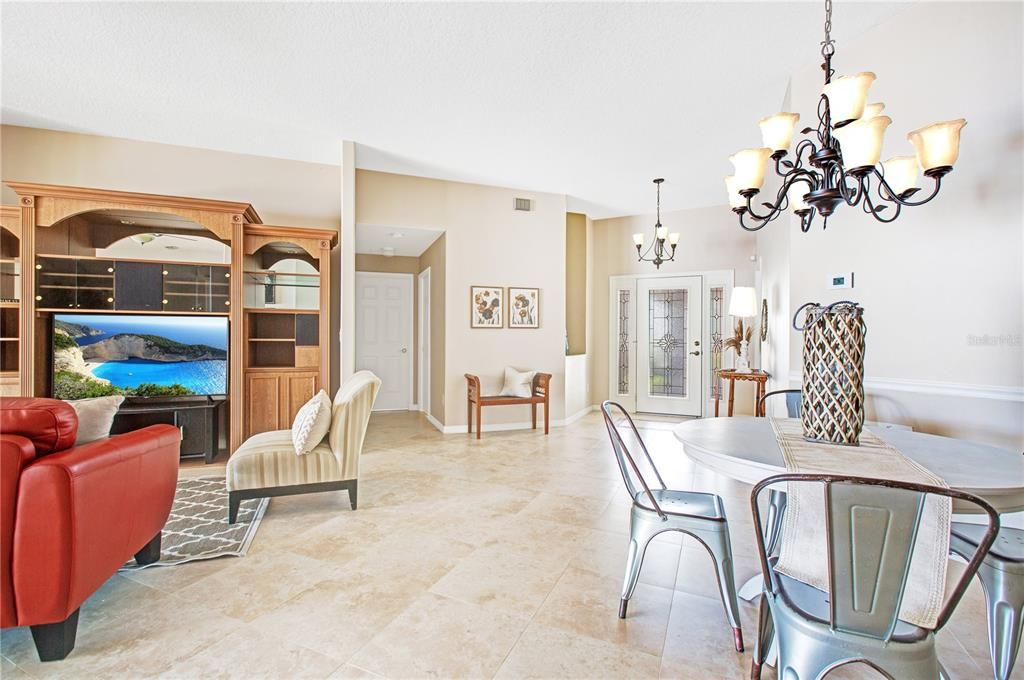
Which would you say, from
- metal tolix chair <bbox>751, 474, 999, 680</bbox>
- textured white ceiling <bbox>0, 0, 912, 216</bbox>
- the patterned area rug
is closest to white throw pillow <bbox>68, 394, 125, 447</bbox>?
the patterned area rug

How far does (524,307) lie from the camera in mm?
5781

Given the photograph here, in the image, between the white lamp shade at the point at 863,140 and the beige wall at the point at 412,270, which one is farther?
the beige wall at the point at 412,270

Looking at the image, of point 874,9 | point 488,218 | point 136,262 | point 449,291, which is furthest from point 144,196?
point 874,9

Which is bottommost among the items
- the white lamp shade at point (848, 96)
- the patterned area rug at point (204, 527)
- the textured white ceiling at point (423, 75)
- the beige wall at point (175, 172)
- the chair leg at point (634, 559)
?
the patterned area rug at point (204, 527)

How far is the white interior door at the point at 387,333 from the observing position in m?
6.98

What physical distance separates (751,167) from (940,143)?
70cm

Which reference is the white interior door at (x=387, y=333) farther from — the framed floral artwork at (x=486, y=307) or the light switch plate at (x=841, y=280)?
the light switch plate at (x=841, y=280)

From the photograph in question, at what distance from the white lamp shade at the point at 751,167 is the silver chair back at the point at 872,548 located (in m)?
1.70

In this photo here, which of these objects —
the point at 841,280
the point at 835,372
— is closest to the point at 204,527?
the point at 835,372

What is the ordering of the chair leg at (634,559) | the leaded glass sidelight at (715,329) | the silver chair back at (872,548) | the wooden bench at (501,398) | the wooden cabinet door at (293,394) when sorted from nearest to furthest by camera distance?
1. the silver chair back at (872,548)
2. the chair leg at (634,559)
3. the wooden cabinet door at (293,394)
4. the wooden bench at (501,398)
5. the leaded glass sidelight at (715,329)

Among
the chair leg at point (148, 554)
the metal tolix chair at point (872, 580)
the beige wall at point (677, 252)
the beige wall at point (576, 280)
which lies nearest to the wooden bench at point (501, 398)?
the beige wall at point (576, 280)

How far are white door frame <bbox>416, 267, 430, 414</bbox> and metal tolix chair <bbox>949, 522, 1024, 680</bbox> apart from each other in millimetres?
5686

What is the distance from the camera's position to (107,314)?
4016 mm

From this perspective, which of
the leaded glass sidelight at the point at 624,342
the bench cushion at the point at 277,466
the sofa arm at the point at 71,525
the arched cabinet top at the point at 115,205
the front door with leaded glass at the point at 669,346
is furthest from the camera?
the leaded glass sidelight at the point at 624,342
